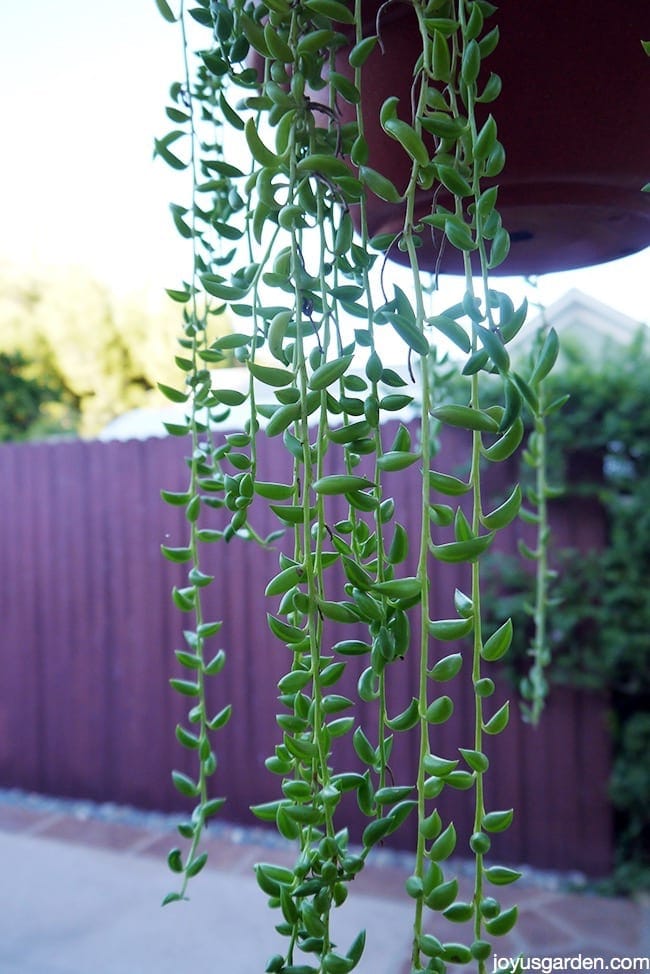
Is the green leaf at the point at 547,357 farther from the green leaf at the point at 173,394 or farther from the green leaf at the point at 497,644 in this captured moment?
the green leaf at the point at 173,394

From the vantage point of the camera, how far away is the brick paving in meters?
1.64

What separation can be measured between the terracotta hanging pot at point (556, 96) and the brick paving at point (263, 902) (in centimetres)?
145

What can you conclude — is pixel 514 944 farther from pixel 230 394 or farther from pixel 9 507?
pixel 9 507

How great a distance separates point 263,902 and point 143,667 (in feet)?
3.24

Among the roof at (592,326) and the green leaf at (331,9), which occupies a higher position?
the roof at (592,326)

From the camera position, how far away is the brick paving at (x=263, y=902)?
64.7 inches

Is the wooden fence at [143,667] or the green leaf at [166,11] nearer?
the green leaf at [166,11]

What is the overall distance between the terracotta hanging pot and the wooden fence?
5.56ft

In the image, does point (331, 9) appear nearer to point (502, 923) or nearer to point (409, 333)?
point (409, 333)

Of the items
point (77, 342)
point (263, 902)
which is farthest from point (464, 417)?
point (77, 342)

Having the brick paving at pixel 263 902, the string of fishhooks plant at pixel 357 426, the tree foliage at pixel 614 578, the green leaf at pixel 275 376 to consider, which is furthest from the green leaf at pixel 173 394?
the tree foliage at pixel 614 578

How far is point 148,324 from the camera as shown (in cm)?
644

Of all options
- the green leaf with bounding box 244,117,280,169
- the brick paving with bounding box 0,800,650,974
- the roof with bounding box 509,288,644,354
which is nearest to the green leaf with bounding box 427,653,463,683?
the green leaf with bounding box 244,117,280,169

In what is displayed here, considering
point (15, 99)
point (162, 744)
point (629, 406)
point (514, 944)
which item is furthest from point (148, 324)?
point (514, 944)
